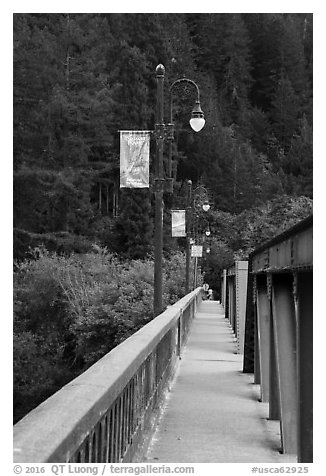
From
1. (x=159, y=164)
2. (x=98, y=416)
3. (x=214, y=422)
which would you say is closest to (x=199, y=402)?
(x=214, y=422)

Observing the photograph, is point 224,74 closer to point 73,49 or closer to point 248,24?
point 248,24

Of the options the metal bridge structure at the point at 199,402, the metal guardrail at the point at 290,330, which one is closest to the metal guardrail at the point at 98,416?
the metal bridge structure at the point at 199,402

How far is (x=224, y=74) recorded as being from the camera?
13375 cm

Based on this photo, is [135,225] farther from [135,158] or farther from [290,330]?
[290,330]

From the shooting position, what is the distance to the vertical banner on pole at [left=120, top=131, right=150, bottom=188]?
49.8ft

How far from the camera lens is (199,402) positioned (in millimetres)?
10383

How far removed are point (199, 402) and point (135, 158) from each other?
6.09m

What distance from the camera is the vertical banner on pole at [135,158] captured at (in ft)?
49.8

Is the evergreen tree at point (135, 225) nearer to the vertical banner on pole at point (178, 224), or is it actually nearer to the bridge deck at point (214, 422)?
the vertical banner on pole at point (178, 224)

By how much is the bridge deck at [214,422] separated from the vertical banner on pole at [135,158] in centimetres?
345

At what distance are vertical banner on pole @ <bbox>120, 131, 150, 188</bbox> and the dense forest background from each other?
7.55 m

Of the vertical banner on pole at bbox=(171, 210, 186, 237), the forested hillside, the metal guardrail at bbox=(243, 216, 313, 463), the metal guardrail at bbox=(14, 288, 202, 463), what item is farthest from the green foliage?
the metal guardrail at bbox=(14, 288, 202, 463)
